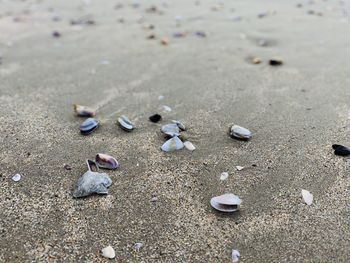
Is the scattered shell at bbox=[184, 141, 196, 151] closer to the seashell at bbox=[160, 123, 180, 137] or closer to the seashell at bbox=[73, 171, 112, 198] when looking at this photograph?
the seashell at bbox=[160, 123, 180, 137]

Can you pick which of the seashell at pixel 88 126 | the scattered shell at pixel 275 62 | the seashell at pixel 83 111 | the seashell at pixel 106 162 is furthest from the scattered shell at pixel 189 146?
the scattered shell at pixel 275 62

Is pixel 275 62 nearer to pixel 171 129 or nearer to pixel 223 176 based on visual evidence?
pixel 171 129

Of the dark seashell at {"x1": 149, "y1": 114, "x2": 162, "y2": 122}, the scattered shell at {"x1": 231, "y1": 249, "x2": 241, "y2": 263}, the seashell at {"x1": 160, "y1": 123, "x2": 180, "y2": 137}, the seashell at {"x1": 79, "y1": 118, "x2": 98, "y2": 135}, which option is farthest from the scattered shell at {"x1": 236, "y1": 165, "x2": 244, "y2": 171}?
the seashell at {"x1": 79, "y1": 118, "x2": 98, "y2": 135}

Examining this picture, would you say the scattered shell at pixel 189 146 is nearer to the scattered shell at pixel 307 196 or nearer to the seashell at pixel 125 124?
the seashell at pixel 125 124

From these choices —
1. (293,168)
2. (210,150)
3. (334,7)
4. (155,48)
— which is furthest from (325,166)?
(334,7)

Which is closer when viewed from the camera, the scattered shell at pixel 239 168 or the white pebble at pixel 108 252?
the white pebble at pixel 108 252

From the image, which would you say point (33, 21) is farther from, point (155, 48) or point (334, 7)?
point (334, 7)
